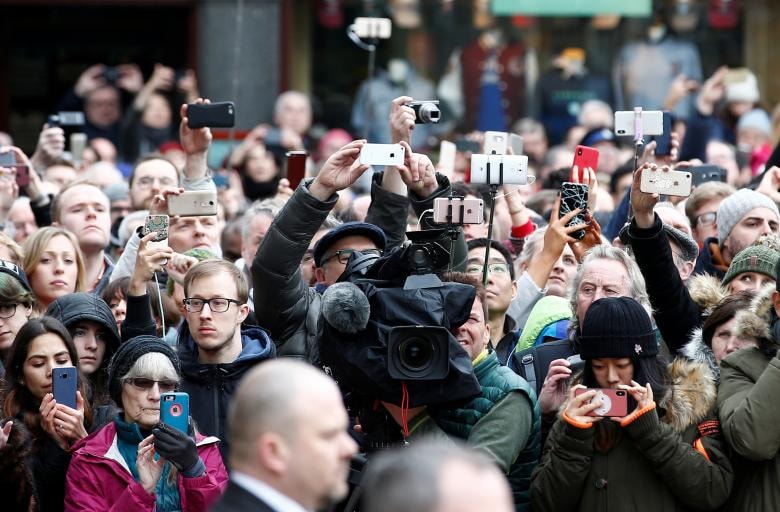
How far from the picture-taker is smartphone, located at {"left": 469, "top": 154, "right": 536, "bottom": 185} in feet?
19.7

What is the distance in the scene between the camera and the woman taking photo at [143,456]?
5207 mm

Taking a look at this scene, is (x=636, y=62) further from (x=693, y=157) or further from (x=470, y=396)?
(x=470, y=396)

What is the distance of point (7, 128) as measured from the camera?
15727 mm

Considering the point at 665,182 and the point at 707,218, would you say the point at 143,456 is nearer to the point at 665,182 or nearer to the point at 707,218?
the point at 665,182

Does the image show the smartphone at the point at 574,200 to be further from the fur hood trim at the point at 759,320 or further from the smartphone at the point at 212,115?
the smartphone at the point at 212,115

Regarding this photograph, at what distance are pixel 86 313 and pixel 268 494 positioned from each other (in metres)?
3.10

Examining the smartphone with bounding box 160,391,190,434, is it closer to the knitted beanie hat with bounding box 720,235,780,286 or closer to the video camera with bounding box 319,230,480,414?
the video camera with bounding box 319,230,480,414

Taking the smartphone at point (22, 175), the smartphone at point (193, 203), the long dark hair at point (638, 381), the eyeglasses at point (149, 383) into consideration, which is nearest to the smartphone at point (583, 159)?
the smartphone at point (193, 203)

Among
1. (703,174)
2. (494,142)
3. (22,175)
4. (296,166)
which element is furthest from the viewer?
(703,174)

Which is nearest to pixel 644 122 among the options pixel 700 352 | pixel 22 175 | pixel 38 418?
pixel 700 352

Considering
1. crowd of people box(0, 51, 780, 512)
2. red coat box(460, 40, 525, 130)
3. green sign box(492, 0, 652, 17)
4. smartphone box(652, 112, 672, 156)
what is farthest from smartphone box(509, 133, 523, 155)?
red coat box(460, 40, 525, 130)

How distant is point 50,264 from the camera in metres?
7.13

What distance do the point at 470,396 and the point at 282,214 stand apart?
3.32 feet

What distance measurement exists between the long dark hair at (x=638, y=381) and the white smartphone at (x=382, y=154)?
3.27 feet
